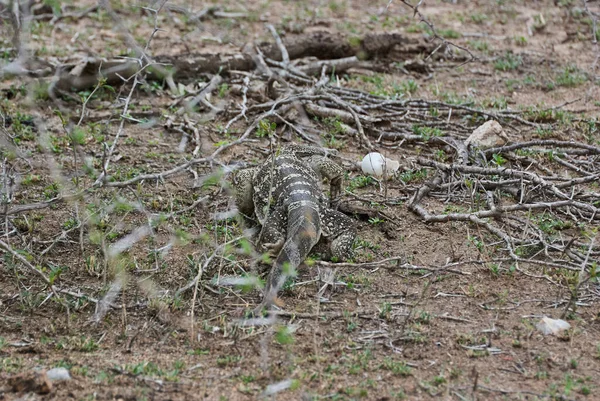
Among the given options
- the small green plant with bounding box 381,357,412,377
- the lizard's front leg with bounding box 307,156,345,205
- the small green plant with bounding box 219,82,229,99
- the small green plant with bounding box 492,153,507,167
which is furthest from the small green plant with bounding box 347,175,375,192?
the small green plant with bounding box 381,357,412,377

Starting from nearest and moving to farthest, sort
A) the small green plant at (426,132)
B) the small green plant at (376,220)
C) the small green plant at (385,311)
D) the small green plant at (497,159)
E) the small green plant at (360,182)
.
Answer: the small green plant at (385,311) → the small green plant at (376,220) → the small green plant at (497,159) → the small green plant at (360,182) → the small green plant at (426,132)

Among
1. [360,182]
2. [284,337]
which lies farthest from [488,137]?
[284,337]

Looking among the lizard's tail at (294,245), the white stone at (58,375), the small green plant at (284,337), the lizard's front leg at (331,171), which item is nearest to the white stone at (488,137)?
the lizard's front leg at (331,171)

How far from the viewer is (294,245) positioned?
5.96 metres

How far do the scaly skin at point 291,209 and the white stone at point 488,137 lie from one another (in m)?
1.62

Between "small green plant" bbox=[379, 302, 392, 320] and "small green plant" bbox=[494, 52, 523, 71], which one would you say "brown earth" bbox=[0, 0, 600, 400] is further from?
"small green plant" bbox=[494, 52, 523, 71]

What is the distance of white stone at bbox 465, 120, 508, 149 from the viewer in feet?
26.3

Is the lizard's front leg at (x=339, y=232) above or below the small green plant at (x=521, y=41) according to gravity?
above

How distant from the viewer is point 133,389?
455 cm

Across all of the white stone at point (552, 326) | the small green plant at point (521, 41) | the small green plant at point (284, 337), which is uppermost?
the small green plant at point (284, 337)

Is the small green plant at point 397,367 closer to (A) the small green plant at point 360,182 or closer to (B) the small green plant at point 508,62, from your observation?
(A) the small green plant at point 360,182

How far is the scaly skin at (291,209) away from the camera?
5.88 meters

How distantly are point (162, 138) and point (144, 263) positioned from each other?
2905mm

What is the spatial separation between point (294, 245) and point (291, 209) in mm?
532
